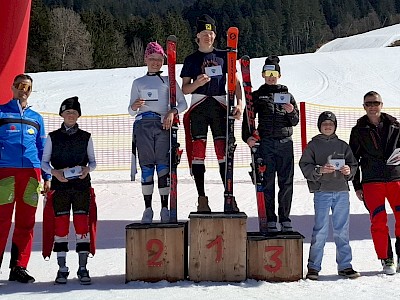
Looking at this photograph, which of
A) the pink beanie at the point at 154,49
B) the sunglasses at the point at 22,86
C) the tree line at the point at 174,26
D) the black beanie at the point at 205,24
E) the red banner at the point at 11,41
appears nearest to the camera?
the sunglasses at the point at 22,86

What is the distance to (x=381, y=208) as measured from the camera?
16.0 feet

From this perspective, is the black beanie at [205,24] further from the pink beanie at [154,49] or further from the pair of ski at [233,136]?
the pink beanie at [154,49]

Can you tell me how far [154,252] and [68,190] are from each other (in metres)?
0.85

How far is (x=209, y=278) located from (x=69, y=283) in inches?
44.6

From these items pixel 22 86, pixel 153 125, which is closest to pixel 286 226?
pixel 153 125

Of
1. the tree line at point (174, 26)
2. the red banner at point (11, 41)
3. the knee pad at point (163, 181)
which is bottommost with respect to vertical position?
the knee pad at point (163, 181)

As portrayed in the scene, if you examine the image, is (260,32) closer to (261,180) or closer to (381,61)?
(381,61)

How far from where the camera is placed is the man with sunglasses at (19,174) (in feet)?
15.5

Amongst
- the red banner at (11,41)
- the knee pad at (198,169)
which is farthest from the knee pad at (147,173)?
the red banner at (11,41)

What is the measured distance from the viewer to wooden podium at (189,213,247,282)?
181 inches

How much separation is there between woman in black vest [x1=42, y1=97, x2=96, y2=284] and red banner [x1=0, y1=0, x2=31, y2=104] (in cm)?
287

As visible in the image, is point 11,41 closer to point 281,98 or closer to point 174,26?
point 281,98

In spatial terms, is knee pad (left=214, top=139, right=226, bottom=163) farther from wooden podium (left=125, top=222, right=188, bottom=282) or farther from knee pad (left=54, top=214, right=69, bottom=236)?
knee pad (left=54, top=214, right=69, bottom=236)

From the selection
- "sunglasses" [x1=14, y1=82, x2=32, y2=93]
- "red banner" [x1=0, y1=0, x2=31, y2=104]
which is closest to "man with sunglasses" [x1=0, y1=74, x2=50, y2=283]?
"sunglasses" [x1=14, y1=82, x2=32, y2=93]
